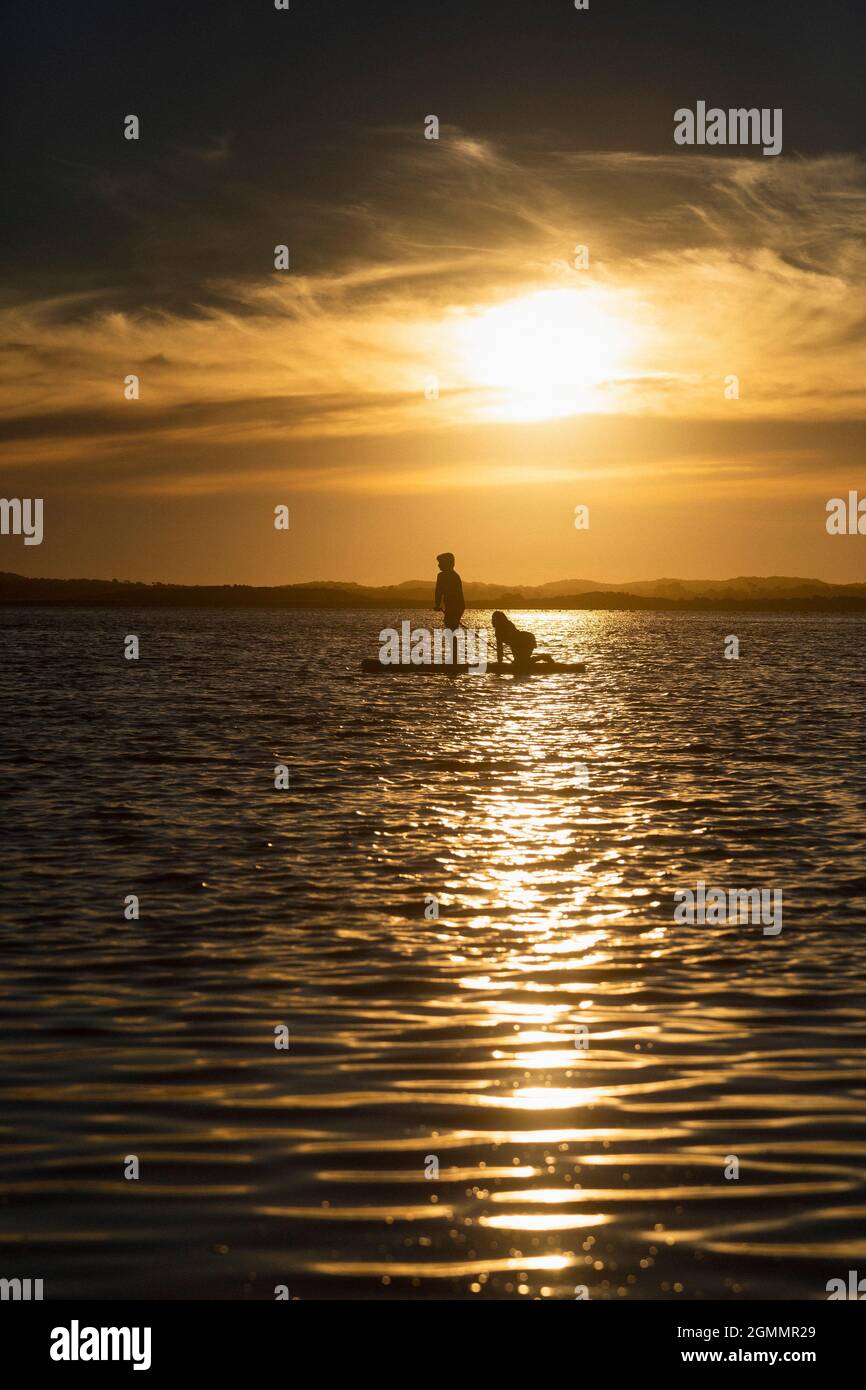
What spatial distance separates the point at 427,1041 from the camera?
9914mm

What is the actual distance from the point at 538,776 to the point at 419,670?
2933cm

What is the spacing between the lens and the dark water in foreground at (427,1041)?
270 inches

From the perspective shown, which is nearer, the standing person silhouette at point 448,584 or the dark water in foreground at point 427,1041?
the dark water in foreground at point 427,1041

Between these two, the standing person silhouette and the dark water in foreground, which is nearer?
the dark water in foreground

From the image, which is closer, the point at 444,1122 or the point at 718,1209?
the point at 718,1209

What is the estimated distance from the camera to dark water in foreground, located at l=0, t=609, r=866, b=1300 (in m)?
6.86

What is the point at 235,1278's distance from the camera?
6508 millimetres

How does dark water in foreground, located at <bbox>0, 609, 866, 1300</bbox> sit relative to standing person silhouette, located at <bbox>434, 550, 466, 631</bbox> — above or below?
below

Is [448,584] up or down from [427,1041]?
up

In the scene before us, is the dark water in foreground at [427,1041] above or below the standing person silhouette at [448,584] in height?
below

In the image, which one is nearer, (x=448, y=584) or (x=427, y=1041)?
(x=427, y=1041)
